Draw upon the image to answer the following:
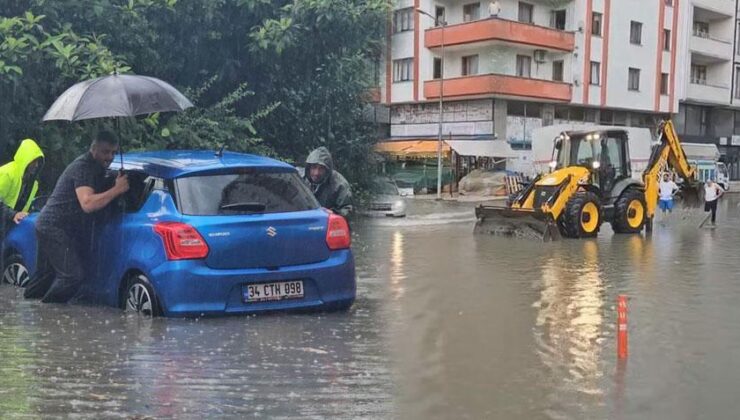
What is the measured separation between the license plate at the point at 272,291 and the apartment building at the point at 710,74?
4853cm

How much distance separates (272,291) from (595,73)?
41.5m

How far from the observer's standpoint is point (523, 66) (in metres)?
41.8

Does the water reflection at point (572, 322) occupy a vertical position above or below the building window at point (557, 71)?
below

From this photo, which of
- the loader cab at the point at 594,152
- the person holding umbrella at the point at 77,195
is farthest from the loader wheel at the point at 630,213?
the person holding umbrella at the point at 77,195

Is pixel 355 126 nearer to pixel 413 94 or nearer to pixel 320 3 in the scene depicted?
pixel 320 3

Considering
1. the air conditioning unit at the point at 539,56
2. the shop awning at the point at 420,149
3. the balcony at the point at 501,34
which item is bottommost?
the shop awning at the point at 420,149

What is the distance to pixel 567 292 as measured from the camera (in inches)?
400

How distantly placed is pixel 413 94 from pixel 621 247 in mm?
28157

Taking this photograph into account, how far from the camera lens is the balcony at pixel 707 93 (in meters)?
51.9

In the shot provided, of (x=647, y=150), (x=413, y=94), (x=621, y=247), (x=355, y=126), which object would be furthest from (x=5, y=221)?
(x=413, y=94)

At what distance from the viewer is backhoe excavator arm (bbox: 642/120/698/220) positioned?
2067 centimetres

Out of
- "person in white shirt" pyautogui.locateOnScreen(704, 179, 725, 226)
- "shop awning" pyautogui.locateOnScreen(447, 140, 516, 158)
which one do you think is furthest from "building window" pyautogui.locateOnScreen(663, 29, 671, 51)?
"person in white shirt" pyautogui.locateOnScreen(704, 179, 725, 226)

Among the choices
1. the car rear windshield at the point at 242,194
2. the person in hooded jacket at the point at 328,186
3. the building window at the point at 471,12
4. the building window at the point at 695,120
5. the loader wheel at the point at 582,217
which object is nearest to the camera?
the car rear windshield at the point at 242,194

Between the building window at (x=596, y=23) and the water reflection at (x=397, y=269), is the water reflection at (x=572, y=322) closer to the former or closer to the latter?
the water reflection at (x=397, y=269)
